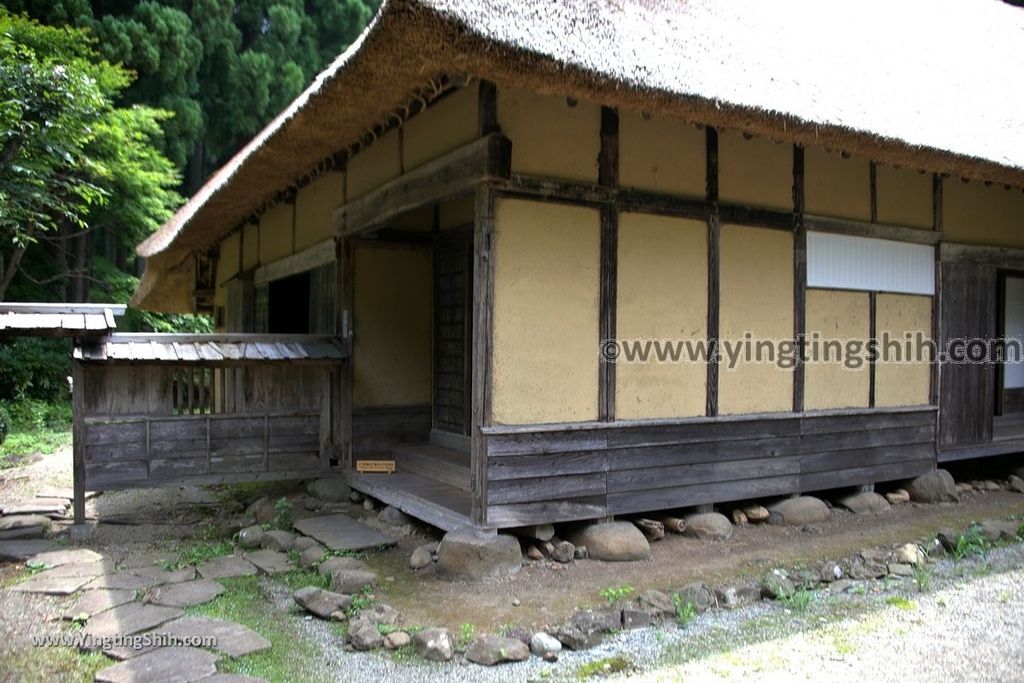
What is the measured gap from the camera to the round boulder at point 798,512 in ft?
19.6

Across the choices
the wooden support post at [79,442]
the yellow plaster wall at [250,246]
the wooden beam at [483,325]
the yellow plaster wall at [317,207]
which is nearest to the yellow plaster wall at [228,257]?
the yellow plaster wall at [250,246]

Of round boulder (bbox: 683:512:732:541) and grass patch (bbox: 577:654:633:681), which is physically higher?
round boulder (bbox: 683:512:732:541)

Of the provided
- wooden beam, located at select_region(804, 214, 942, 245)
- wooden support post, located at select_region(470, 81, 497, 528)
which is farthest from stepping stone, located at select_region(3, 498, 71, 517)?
wooden beam, located at select_region(804, 214, 942, 245)

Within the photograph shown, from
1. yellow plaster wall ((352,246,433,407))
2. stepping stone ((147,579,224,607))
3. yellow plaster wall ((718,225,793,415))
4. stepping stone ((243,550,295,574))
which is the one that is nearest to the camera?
stepping stone ((147,579,224,607))

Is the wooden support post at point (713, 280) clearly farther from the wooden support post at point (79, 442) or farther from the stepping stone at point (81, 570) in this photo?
the wooden support post at point (79, 442)

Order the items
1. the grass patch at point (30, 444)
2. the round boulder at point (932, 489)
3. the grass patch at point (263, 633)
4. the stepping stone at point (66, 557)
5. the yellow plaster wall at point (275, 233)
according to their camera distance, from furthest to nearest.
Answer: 1. the grass patch at point (30, 444)
2. the yellow plaster wall at point (275, 233)
3. the round boulder at point (932, 489)
4. the stepping stone at point (66, 557)
5. the grass patch at point (263, 633)

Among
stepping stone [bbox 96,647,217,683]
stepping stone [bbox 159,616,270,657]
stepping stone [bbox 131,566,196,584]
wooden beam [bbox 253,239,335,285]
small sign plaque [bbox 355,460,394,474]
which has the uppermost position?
wooden beam [bbox 253,239,335,285]

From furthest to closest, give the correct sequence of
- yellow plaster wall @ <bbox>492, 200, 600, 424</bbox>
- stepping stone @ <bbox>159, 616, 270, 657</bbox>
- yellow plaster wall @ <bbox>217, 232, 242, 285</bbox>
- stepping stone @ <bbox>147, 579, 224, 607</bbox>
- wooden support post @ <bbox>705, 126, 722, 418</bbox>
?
yellow plaster wall @ <bbox>217, 232, 242, 285</bbox> < wooden support post @ <bbox>705, 126, 722, 418</bbox> < yellow plaster wall @ <bbox>492, 200, 600, 424</bbox> < stepping stone @ <bbox>147, 579, 224, 607</bbox> < stepping stone @ <bbox>159, 616, 270, 657</bbox>

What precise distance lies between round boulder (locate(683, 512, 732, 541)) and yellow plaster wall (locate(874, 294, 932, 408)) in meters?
2.17

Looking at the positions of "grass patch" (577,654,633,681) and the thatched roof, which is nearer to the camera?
"grass patch" (577,654,633,681)

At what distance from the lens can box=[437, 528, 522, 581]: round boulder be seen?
4.61 meters

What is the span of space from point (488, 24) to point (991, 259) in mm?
6356

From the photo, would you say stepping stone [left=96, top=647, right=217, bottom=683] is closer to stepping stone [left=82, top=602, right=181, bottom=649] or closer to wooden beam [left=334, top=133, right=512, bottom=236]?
stepping stone [left=82, top=602, right=181, bottom=649]

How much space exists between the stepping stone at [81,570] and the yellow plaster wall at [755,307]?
4570mm
